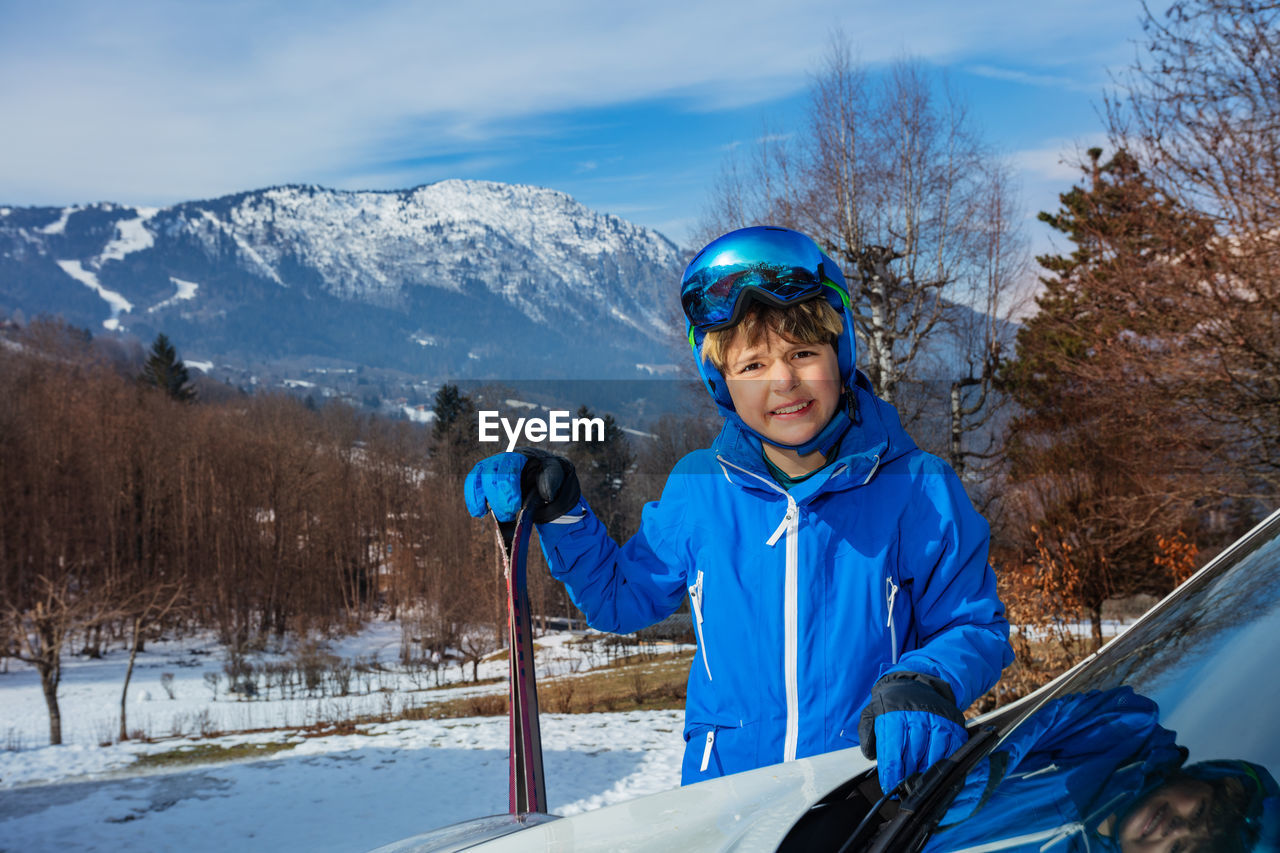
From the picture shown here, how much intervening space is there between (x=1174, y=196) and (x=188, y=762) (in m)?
12.7

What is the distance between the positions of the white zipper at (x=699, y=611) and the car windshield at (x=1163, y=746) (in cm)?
55

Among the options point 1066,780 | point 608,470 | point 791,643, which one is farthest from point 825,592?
point 608,470

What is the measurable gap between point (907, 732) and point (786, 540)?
445 millimetres

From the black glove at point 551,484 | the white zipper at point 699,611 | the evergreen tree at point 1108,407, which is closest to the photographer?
the white zipper at point 699,611

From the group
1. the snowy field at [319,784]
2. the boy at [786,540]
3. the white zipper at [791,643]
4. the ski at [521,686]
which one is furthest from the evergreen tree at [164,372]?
the white zipper at [791,643]

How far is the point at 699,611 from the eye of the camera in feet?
5.54

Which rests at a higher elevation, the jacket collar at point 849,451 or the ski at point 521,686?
the jacket collar at point 849,451

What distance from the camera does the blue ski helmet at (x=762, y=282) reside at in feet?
5.66

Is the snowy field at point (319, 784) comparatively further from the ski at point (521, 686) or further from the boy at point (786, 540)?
the boy at point (786, 540)

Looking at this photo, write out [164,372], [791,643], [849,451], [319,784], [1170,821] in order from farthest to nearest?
1. [164,372]
2. [319,784]
3. [849,451]
4. [791,643]
5. [1170,821]

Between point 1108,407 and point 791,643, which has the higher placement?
point 1108,407

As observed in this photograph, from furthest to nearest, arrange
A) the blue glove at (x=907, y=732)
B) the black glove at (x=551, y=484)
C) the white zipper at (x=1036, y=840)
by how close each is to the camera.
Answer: the black glove at (x=551, y=484), the blue glove at (x=907, y=732), the white zipper at (x=1036, y=840)

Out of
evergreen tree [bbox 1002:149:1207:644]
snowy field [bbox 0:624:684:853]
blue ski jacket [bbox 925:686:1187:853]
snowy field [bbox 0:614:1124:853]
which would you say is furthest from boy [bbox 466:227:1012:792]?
evergreen tree [bbox 1002:149:1207:644]

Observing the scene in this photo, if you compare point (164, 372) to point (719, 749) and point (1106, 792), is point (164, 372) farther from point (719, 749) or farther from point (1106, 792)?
point (1106, 792)
